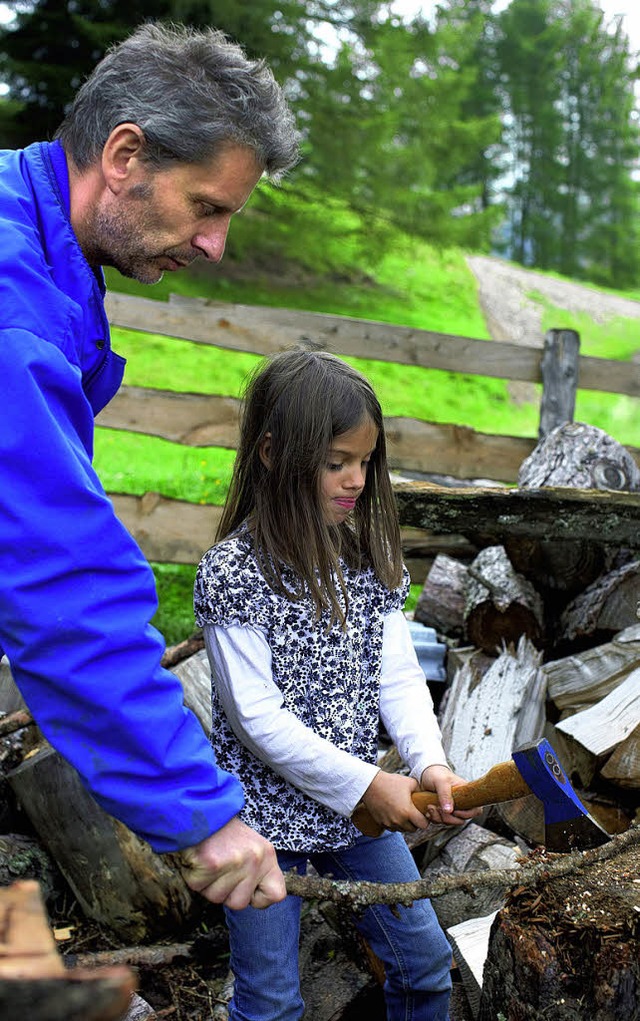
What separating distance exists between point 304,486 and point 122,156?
88 centimetres

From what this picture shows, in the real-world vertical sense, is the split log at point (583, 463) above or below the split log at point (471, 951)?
above

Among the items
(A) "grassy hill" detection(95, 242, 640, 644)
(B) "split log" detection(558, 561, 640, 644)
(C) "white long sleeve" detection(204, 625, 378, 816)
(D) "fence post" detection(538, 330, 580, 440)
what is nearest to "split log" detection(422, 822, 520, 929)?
(C) "white long sleeve" detection(204, 625, 378, 816)

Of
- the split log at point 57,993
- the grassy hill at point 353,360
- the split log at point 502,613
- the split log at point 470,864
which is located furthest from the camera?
the grassy hill at point 353,360

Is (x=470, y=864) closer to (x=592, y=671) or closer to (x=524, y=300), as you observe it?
(x=592, y=671)

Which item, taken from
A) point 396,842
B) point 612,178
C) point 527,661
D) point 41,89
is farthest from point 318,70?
point 612,178

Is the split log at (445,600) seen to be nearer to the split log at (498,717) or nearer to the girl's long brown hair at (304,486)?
→ the split log at (498,717)

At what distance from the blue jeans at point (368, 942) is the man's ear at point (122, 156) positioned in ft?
5.11

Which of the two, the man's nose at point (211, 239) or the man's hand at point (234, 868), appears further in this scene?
the man's nose at point (211, 239)

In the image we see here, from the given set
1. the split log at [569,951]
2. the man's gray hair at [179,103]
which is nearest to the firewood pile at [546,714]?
the split log at [569,951]

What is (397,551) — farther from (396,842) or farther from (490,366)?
(490,366)

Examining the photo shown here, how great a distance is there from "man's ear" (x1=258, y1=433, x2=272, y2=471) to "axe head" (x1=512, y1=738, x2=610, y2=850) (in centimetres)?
94

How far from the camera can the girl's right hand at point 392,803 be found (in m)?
A: 2.03

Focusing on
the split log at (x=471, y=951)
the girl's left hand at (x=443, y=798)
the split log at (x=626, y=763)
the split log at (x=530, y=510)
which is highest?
the split log at (x=530, y=510)

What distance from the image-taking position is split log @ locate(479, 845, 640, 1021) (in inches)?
67.7
